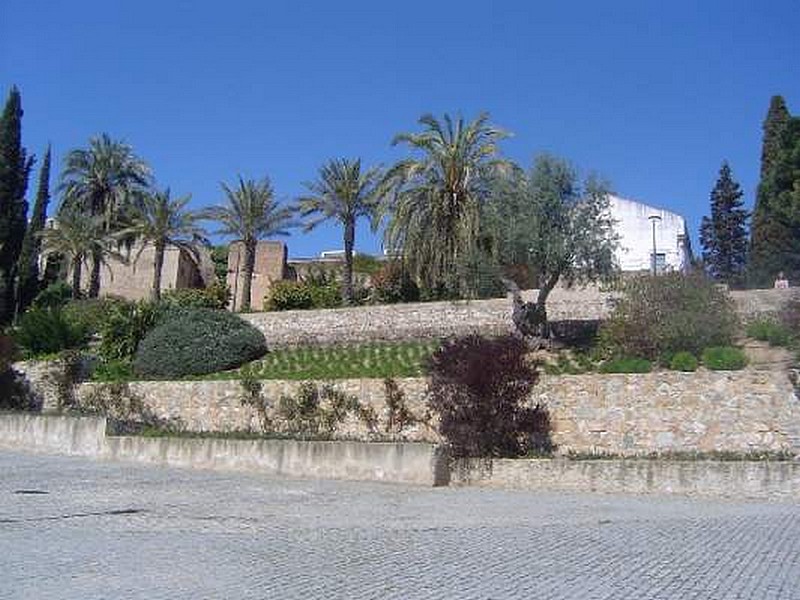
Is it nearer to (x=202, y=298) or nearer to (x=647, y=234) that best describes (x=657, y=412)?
(x=202, y=298)

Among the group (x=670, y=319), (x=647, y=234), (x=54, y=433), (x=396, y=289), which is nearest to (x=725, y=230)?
(x=647, y=234)

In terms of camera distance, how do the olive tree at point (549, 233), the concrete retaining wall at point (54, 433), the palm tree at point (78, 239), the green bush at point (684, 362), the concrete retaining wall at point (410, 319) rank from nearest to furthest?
1. the concrete retaining wall at point (54, 433)
2. the green bush at point (684, 362)
3. the olive tree at point (549, 233)
4. the concrete retaining wall at point (410, 319)
5. the palm tree at point (78, 239)

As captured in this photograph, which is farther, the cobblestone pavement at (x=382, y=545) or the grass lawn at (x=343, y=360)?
the grass lawn at (x=343, y=360)

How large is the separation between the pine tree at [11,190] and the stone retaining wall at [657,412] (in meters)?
38.9

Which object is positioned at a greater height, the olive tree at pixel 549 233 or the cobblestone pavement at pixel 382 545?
the olive tree at pixel 549 233

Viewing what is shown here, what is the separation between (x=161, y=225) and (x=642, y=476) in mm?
39901

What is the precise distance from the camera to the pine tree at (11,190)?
172 feet

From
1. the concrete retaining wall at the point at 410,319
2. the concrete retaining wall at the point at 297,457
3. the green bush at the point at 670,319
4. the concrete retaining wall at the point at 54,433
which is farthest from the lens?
the concrete retaining wall at the point at 410,319

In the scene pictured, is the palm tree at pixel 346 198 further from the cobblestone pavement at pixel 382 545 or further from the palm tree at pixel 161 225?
the cobblestone pavement at pixel 382 545

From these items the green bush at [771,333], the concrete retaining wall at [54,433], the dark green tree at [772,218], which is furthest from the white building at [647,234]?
the concrete retaining wall at [54,433]

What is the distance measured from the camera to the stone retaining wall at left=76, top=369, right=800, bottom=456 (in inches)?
710

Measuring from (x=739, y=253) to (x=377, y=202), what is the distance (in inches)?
1313

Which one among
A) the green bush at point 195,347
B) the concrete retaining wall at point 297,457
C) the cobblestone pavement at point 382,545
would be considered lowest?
the cobblestone pavement at point 382,545

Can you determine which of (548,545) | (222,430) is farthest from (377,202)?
(548,545)
